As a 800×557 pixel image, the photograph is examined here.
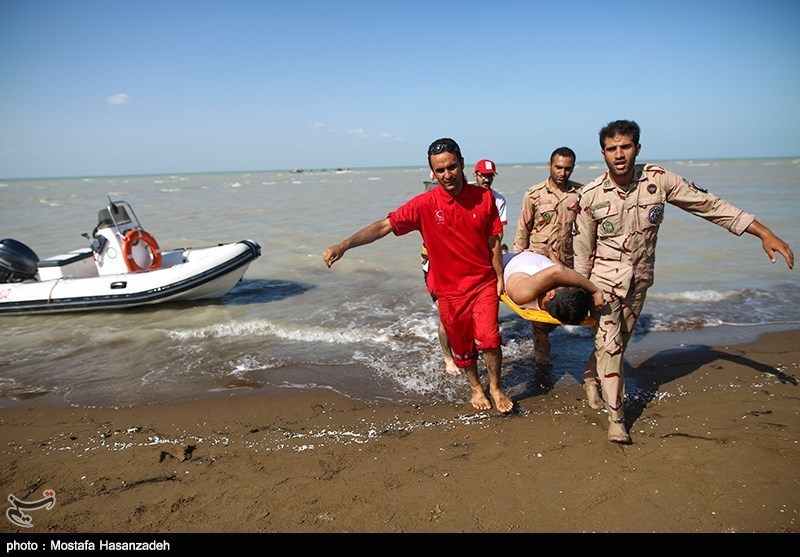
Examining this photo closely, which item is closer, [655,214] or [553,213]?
[655,214]

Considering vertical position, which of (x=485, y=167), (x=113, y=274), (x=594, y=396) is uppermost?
(x=485, y=167)

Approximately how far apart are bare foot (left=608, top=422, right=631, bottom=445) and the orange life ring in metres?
7.17

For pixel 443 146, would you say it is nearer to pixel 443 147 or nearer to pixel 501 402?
pixel 443 147

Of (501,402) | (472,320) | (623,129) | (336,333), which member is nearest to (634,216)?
(623,129)

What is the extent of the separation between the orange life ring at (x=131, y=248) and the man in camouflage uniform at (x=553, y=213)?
609cm

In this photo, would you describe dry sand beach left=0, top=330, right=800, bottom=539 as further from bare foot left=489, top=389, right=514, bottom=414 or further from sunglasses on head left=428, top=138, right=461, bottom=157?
sunglasses on head left=428, top=138, right=461, bottom=157

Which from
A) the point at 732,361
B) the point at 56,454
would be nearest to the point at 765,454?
the point at 732,361

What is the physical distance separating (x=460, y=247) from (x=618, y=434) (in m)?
1.62

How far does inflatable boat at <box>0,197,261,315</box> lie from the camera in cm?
694

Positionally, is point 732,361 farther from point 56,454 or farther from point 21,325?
point 21,325

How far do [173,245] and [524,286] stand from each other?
1107cm

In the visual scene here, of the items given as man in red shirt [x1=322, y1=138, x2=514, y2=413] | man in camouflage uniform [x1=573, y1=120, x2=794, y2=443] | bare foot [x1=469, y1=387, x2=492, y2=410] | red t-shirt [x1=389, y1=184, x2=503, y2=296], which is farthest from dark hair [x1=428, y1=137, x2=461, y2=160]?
bare foot [x1=469, y1=387, x2=492, y2=410]

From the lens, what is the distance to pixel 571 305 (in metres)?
2.84

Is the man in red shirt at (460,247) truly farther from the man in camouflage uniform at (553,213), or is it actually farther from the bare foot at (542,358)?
the bare foot at (542,358)
